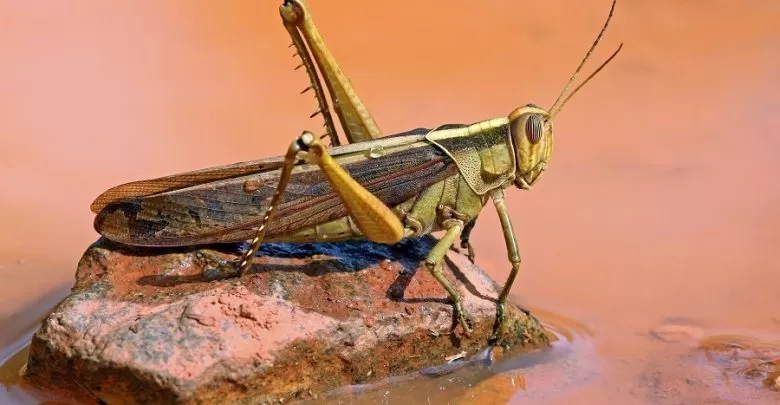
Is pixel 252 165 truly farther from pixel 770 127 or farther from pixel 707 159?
pixel 770 127

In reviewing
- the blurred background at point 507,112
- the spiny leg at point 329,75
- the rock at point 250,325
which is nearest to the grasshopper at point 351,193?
the rock at point 250,325

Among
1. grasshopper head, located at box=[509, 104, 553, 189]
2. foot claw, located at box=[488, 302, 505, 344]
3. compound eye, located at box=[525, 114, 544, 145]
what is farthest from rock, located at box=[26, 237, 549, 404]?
compound eye, located at box=[525, 114, 544, 145]

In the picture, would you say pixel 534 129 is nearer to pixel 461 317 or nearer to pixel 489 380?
pixel 461 317

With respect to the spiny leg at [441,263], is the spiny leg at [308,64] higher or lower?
higher

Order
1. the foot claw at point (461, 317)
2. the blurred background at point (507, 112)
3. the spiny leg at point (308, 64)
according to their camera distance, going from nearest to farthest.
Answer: the foot claw at point (461, 317), the spiny leg at point (308, 64), the blurred background at point (507, 112)

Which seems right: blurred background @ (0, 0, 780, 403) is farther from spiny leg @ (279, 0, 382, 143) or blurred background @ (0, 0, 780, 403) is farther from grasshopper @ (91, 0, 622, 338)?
spiny leg @ (279, 0, 382, 143)

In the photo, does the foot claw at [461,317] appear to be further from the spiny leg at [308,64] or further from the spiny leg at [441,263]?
the spiny leg at [308,64]

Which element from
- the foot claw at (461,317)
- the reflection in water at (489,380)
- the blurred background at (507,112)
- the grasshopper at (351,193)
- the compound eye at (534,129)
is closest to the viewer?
the grasshopper at (351,193)

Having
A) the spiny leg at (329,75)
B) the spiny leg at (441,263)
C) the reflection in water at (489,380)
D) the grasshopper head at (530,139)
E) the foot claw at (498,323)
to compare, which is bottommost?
the reflection in water at (489,380)
